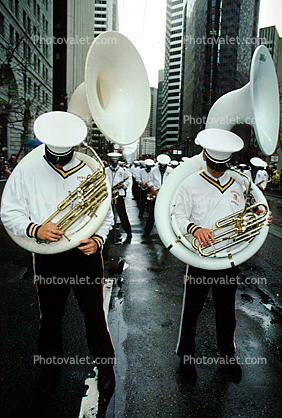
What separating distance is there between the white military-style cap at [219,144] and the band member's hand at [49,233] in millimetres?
1365

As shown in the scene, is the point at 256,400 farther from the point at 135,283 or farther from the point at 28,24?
the point at 28,24

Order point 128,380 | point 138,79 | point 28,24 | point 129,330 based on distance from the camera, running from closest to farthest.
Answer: point 128,380, point 138,79, point 129,330, point 28,24

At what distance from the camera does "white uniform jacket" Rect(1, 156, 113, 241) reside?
8.00 feet

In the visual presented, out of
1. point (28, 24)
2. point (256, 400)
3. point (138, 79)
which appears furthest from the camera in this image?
point (28, 24)

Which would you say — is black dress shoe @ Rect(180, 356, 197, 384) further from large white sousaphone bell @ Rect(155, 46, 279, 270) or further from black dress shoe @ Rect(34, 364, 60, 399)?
black dress shoe @ Rect(34, 364, 60, 399)

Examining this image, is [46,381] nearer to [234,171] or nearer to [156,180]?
[234,171]

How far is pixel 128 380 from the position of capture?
2.70m

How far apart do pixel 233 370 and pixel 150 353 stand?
0.79 meters

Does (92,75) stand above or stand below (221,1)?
below

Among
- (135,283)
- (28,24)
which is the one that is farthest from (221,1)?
(135,283)

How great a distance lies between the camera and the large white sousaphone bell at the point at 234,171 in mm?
2734

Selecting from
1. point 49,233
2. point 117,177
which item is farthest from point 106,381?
point 117,177

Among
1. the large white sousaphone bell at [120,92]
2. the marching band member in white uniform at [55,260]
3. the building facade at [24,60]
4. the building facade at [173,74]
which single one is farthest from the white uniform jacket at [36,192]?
the building facade at [173,74]

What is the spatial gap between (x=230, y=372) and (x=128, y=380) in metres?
0.91
